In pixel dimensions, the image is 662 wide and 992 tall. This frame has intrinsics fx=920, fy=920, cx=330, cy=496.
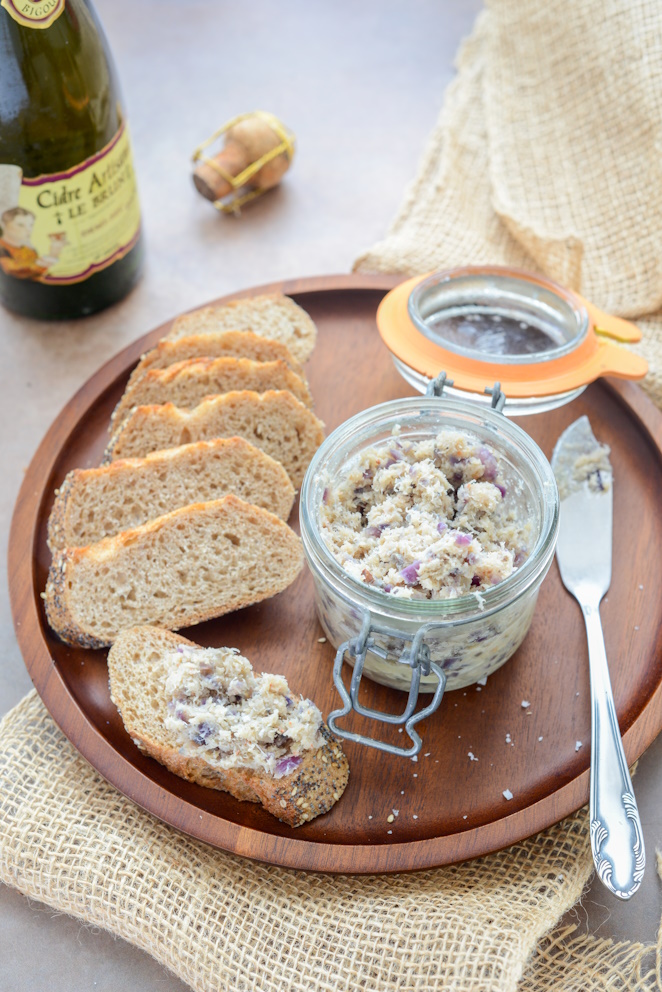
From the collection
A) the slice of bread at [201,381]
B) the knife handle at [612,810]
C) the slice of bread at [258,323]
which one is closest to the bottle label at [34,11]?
the slice of bread at [258,323]

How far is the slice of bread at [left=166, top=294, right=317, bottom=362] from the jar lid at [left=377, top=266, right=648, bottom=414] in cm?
28

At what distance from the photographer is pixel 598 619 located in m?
2.26

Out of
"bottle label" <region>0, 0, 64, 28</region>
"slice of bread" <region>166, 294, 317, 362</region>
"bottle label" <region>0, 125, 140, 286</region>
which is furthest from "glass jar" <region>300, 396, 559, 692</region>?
"bottle label" <region>0, 0, 64, 28</region>

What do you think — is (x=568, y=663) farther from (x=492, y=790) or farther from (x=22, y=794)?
(x=22, y=794)

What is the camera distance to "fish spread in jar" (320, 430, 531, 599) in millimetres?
1876

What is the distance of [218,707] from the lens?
1984 millimetres

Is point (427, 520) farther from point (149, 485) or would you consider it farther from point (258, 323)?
point (258, 323)

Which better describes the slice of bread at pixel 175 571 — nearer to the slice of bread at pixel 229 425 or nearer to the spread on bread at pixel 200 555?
the spread on bread at pixel 200 555

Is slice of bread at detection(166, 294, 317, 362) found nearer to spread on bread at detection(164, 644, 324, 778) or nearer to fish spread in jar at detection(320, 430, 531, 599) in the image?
fish spread in jar at detection(320, 430, 531, 599)

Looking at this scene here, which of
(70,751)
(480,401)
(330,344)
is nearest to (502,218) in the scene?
(330,344)

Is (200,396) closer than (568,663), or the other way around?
(568,663)

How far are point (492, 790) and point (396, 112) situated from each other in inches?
119

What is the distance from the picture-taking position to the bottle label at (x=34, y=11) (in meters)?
2.56

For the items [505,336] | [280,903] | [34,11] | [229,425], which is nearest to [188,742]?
[280,903]
